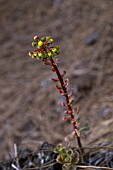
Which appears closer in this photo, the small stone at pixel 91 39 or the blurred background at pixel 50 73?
the blurred background at pixel 50 73

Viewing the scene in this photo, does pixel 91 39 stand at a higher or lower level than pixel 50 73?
higher

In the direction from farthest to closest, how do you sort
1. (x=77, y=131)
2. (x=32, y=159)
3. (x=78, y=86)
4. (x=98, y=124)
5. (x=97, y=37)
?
(x=97, y=37)
(x=78, y=86)
(x=98, y=124)
(x=32, y=159)
(x=77, y=131)

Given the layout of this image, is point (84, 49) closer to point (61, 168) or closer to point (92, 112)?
point (92, 112)

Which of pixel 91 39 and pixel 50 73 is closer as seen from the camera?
pixel 50 73

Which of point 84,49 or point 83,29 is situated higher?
point 83,29

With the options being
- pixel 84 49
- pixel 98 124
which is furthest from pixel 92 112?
pixel 84 49

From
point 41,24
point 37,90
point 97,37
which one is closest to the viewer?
point 37,90

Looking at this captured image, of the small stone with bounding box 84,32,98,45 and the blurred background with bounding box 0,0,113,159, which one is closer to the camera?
the blurred background with bounding box 0,0,113,159

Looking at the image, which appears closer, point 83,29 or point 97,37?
point 97,37
